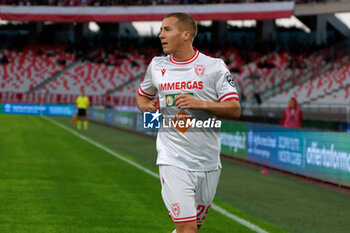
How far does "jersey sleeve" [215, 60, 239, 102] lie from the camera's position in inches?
170

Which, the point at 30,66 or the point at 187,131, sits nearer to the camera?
the point at 187,131

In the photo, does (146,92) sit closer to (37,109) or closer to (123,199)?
(123,199)

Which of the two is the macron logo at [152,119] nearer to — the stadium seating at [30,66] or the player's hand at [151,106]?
the player's hand at [151,106]

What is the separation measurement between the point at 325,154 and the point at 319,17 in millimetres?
38881

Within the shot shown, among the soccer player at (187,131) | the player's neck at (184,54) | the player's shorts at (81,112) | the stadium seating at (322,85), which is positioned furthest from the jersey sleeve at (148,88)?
the stadium seating at (322,85)

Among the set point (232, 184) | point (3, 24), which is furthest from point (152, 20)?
point (232, 184)

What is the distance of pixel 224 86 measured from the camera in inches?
172

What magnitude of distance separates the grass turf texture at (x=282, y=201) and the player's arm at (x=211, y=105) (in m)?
3.95

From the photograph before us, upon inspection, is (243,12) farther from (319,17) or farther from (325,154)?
(325,154)

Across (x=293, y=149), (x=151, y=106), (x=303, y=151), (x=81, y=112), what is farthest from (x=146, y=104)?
(x=81, y=112)

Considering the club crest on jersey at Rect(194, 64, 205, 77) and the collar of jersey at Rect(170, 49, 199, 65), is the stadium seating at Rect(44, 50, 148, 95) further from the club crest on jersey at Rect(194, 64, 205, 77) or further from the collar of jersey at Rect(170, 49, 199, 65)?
the club crest on jersey at Rect(194, 64, 205, 77)

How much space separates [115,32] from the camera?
61.0 meters

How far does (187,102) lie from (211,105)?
0.60ft

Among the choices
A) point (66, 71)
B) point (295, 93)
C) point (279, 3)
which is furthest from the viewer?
point (66, 71)
